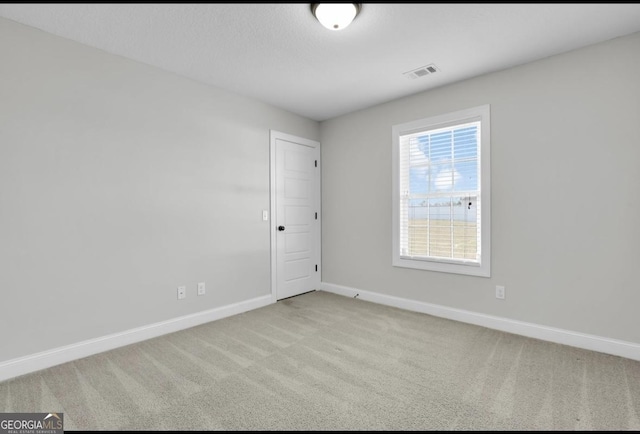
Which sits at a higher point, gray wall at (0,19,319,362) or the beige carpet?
gray wall at (0,19,319,362)

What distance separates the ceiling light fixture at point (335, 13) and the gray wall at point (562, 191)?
5.68ft

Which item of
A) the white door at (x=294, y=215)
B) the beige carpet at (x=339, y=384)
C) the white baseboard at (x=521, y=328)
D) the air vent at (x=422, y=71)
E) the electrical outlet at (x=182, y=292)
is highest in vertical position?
the air vent at (x=422, y=71)

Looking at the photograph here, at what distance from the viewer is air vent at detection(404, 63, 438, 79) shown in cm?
283

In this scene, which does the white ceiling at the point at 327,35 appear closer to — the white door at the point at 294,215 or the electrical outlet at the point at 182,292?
the white door at the point at 294,215

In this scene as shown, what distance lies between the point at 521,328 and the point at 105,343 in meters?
3.80

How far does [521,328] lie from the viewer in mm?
2779

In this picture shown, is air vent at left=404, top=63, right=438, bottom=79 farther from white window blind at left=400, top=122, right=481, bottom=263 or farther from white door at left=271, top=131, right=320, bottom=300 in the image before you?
white door at left=271, top=131, right=320, bottom=300

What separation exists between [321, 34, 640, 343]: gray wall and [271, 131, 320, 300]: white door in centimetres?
161

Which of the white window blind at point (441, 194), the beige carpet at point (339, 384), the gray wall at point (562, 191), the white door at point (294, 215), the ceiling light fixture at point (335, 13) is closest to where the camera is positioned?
the beige carpet at point (339, 384)

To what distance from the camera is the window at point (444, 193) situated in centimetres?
304

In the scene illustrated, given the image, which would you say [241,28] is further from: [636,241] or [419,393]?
[636,241]

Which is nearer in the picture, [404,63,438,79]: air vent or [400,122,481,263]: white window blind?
[404,63,438,79]: air vent

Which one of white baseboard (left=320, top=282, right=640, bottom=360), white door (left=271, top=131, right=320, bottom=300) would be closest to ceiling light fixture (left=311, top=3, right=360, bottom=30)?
white door (left=271, top=131, right=320, bottom=300)

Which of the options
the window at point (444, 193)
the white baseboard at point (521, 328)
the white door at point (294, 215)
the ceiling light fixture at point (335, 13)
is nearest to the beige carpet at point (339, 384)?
the white baseboard at point (521, 328)
